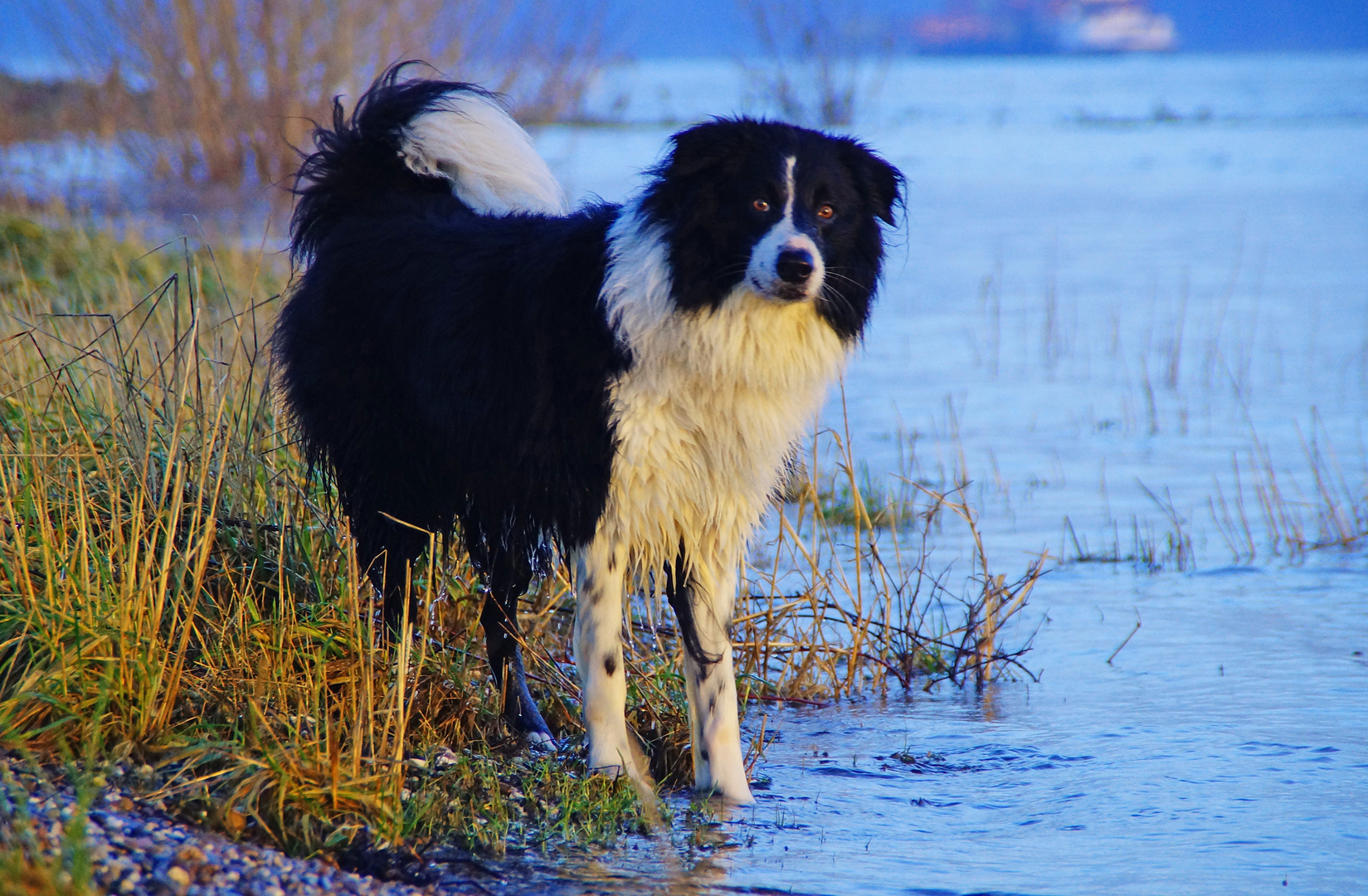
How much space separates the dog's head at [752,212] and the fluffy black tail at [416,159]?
3.70 feet

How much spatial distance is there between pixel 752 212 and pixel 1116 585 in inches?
130

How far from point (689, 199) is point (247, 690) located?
67.5 inches

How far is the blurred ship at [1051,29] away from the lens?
107938mm

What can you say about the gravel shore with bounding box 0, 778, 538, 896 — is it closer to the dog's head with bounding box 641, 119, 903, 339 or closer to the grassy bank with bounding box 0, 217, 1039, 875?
the grassy bank with bounding box 0, 217, 1039, 875

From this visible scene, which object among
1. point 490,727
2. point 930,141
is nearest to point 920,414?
point 490,727

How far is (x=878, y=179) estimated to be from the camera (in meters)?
3.49

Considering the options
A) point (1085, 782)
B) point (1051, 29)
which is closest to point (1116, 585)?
point (1085, 782)

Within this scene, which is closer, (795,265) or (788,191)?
(795,265)

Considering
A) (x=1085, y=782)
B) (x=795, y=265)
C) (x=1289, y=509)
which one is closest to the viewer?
(x=795, y=265)

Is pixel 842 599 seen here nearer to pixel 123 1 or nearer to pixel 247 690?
pixel 247 690

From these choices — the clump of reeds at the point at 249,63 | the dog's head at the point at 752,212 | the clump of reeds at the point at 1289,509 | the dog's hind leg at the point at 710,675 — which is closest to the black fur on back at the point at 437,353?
the dog's head at the point at 752,212

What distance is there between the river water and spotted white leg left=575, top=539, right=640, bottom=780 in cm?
31

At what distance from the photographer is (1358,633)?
16.9 feet

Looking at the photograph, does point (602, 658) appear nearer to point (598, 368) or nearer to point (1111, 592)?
point (598, 368)
